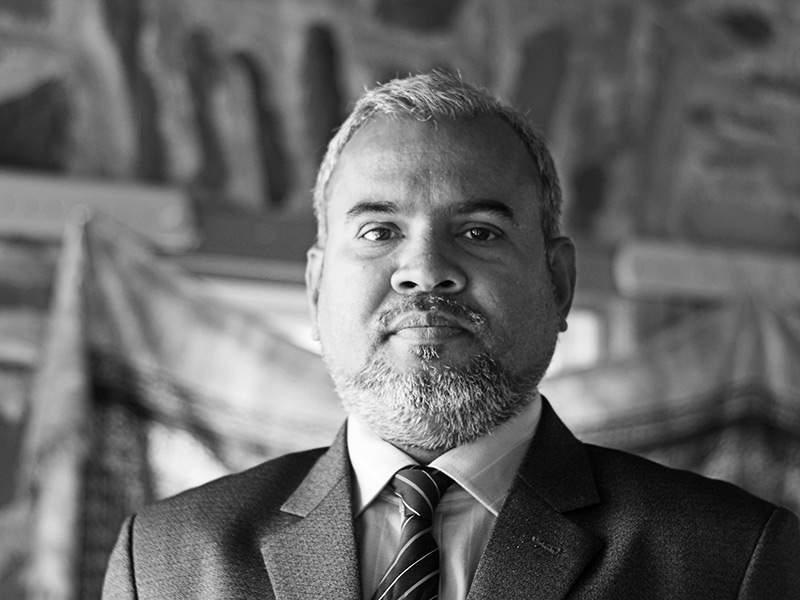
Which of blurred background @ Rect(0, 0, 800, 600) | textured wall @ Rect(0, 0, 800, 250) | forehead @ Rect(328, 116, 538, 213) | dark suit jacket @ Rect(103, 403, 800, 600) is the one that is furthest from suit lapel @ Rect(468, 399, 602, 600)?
textured wall @ Rect(0, 0, 800, 250)

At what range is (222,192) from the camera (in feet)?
12.9

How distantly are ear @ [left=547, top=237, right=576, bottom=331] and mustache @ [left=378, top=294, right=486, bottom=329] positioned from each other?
216 mm

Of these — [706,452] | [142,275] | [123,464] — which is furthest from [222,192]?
[706,452]

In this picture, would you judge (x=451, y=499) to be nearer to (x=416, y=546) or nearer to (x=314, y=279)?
(x=416, y=546)

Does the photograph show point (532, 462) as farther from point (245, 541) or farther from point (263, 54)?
point (263, 54)

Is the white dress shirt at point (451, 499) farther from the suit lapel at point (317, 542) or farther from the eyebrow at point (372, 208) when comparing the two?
the eyebrow at point (372, 208)

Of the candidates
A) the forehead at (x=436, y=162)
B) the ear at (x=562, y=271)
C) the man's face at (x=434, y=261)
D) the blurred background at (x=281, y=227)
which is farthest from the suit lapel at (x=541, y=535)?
the blurred background at (x=281, y=227)

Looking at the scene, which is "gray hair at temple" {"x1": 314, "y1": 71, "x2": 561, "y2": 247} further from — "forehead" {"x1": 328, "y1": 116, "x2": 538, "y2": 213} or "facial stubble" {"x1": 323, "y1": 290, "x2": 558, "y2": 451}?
"facial stubble" {"x1": 323, "y1": 290, "x2": 558, "y2": 451}

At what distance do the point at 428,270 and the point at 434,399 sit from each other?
6.1 inches

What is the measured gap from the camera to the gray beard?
1.48 metres

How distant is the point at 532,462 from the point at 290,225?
252cm

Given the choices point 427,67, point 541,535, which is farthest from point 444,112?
point 427,67

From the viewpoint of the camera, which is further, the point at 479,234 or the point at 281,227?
the point at 281,227

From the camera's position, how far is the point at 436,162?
1559mm
